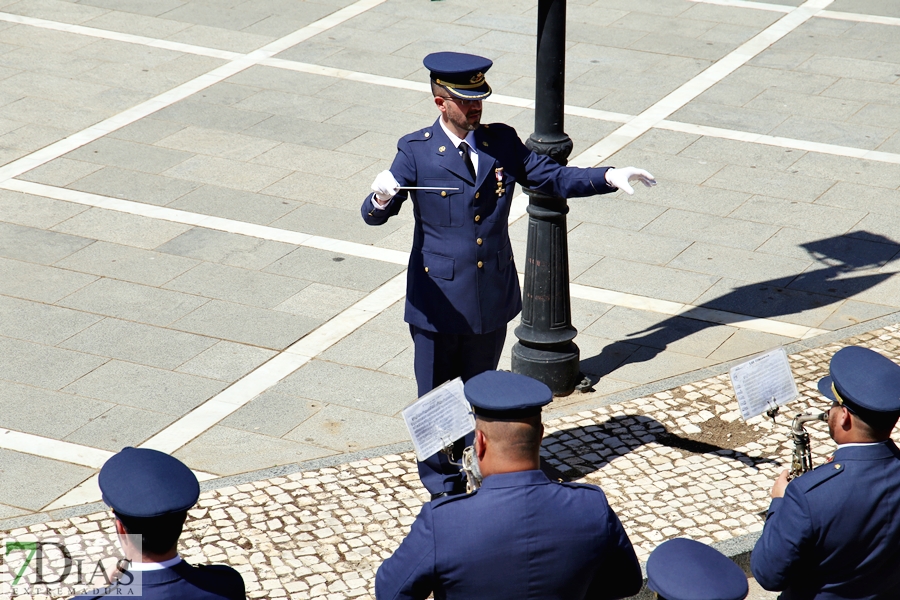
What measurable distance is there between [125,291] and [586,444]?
3.62 meters

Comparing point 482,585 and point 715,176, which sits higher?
point 482,585

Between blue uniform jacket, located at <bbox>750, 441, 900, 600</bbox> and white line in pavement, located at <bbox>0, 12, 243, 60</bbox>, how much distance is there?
33.6ft

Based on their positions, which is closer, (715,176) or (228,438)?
(228,438)

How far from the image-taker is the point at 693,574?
291cm

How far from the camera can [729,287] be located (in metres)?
8.44

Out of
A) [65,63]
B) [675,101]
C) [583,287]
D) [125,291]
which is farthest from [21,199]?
[675,101]

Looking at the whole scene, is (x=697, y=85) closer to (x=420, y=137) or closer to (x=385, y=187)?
(x=420, y=137)

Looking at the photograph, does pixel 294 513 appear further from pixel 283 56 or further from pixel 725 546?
pixel 283 56

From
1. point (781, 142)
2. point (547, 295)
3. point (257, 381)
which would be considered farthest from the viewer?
point (781, 142)

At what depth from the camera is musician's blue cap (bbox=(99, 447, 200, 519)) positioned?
3.17 metres

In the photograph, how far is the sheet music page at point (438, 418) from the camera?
4414mm

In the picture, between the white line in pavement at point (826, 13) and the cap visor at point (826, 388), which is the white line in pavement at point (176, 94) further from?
the cap visor at point (826, 388)

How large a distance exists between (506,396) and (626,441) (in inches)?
131

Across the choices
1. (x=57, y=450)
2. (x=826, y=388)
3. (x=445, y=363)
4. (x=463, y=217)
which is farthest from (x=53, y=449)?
(x=826, y=388)
